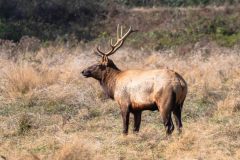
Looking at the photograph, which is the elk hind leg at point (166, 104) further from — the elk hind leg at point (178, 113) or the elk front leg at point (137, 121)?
the elk front leg at point (137, 121)

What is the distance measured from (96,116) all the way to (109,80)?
1.44m

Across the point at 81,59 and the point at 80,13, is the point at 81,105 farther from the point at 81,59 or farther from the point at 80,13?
the point at 80,13

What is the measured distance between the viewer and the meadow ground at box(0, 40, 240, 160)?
7.95 meters

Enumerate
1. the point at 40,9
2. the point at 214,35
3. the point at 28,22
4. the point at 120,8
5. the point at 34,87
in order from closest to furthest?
1. the point at 34,87
2. the point at 214,35
3. the point at 28,22
4. the point at 40,9
5. the point at 120,8

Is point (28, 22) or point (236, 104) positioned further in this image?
point (28, 22)

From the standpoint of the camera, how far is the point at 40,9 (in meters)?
36.3

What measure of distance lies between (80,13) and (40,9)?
110 inches

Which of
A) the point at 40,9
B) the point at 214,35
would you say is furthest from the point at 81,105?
the point at 40,9

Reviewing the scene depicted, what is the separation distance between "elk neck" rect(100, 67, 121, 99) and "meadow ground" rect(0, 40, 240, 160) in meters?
0.68

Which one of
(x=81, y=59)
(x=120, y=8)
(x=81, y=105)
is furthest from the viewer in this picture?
(x=120, y=8)

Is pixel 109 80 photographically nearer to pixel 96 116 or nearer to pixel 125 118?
pixel 125 118

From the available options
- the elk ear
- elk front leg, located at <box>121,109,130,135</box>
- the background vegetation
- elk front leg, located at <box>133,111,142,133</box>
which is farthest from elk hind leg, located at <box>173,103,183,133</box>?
the background vegetation

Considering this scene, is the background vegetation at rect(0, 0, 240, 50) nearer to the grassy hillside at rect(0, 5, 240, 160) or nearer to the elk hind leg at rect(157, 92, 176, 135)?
the grassy hillside at rect(0, 5, 240, 160)

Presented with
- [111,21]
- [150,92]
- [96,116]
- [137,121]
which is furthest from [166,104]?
[111,21]
